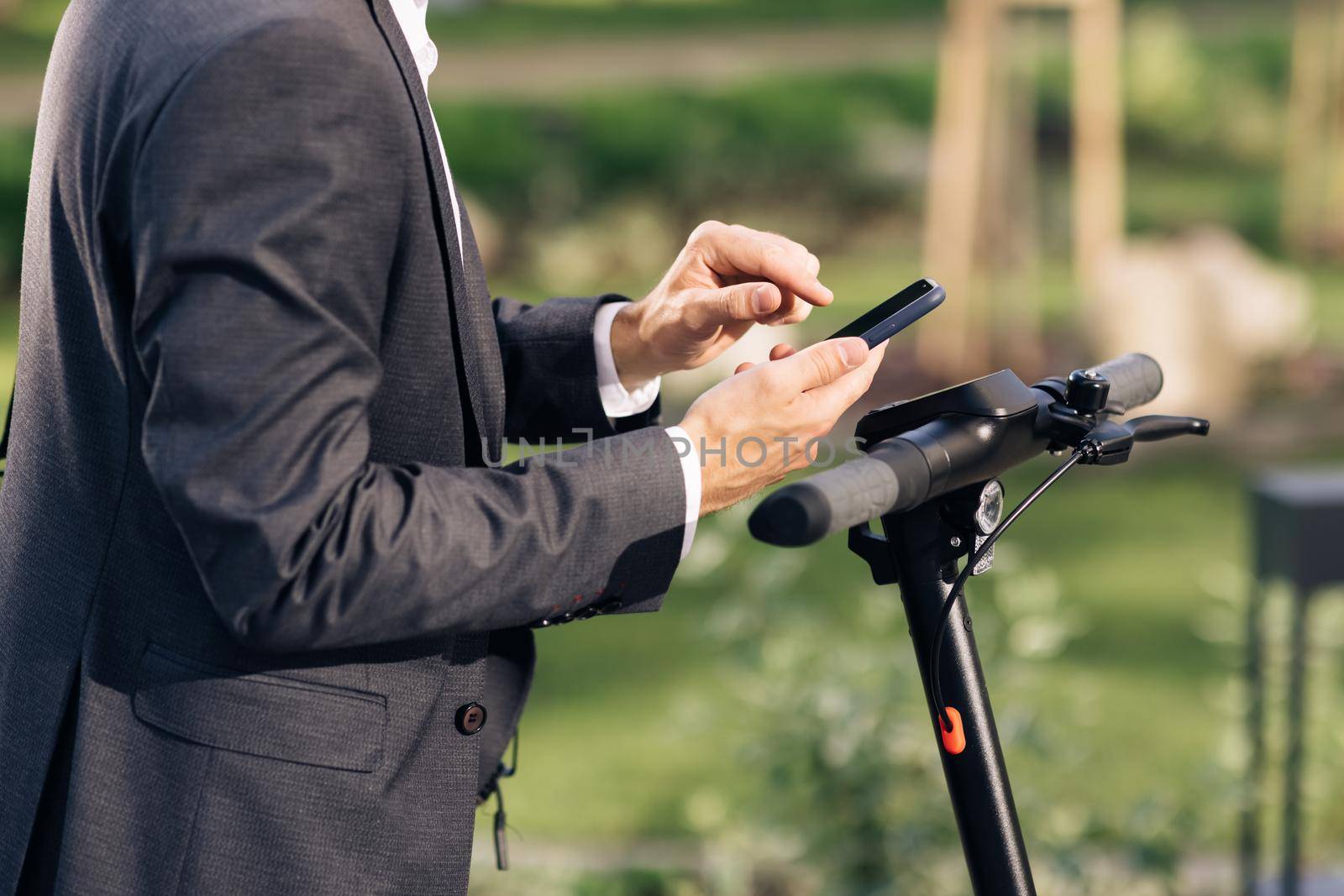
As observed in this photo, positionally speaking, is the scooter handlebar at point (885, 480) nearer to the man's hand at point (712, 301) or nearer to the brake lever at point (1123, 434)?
the brake lever at point (1123, 434)

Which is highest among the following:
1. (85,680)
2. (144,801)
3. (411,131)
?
(411,131)

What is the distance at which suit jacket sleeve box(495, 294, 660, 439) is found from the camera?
6.06ft

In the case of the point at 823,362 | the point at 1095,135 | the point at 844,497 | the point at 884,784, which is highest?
the point at 1095,135

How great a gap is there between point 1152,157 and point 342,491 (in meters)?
10.1

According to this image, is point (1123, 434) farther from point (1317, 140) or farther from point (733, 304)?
point (1317, 140)

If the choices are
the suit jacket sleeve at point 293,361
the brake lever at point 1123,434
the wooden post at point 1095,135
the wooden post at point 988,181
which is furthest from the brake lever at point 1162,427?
the wooden post at point 1095,135

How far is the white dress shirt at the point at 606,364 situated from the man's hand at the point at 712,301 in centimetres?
1

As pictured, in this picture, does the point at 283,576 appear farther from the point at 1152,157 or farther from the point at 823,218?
the point at 1152,157

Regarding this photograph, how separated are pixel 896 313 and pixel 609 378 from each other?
0.51m

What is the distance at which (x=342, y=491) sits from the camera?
1.21 metres

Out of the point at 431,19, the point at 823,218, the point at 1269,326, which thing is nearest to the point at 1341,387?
the point at 1269,326

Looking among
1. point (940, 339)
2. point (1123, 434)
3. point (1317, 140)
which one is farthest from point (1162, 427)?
point (1317, 140)

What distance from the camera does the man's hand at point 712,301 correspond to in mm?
1583

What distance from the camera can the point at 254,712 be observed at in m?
1.34
